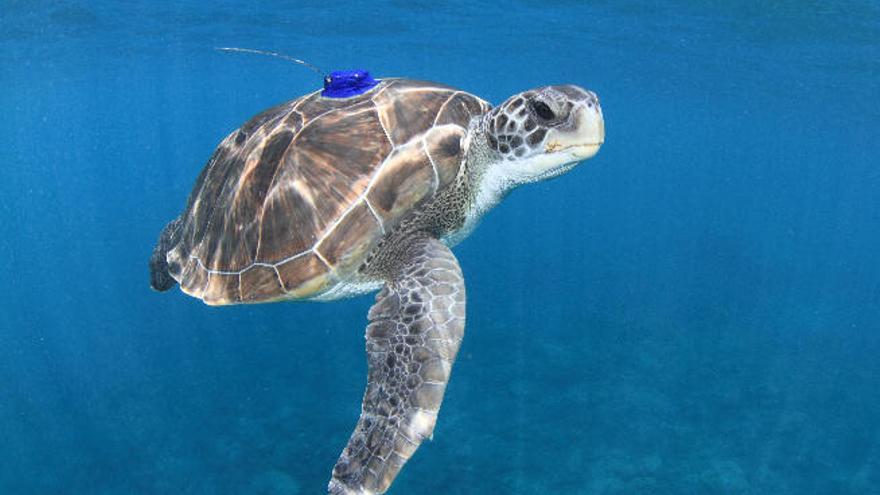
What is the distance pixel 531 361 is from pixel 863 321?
389 inches

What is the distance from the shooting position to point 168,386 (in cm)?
902

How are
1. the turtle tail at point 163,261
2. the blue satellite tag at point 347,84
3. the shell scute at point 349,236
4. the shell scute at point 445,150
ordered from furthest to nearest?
the turtle tail at point 163,261, the blue satellite tag at point 347,84, the shell scute at point 445,150, the shell scute at point 349,236

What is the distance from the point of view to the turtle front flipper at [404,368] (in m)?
2.72

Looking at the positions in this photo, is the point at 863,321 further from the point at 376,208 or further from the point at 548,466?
the point at 376,208

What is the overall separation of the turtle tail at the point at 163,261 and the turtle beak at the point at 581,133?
10.2 feet

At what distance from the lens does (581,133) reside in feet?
10.9

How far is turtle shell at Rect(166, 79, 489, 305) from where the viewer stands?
3.48 metres

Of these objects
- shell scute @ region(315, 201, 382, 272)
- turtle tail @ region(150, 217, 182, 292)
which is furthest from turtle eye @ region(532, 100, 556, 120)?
turtle tail @ region(150, 217, 182, 292)

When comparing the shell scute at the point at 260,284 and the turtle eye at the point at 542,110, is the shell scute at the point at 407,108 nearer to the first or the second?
the turtle eye at the point at 542,110

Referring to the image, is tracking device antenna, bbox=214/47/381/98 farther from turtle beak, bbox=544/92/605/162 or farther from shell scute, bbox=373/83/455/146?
turtle beak, bbox=544/92/605/162

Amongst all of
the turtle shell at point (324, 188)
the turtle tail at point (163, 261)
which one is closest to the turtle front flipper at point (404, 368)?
the turtle shell at point (324, 188)

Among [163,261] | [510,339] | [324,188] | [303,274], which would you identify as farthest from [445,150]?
[510,339]

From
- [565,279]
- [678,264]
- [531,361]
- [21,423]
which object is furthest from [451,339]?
[678,264]

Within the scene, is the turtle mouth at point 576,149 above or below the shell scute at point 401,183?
above
